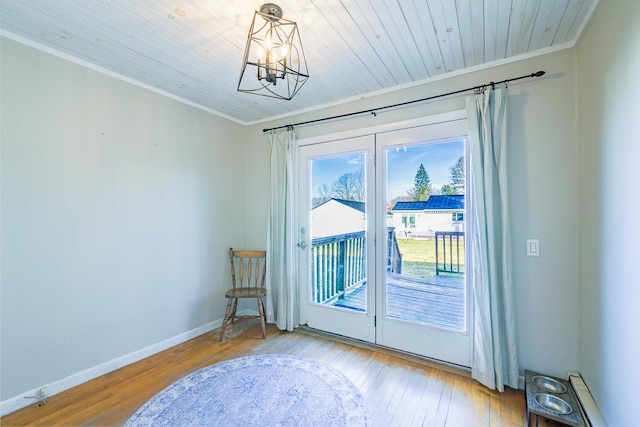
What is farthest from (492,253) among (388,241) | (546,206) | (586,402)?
(586,402)

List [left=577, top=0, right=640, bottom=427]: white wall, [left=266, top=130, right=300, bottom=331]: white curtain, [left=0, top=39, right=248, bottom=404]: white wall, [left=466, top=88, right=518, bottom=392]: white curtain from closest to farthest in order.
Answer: [left=577, top=0, right=640, bottom=427]: white wall, [left=0, top=39, right=248, bottom=404]: white wall, [left=466, top=88, right=518, bottom=392]: white curtain, [left=266, top=130, right=300, bottom=331]: white curtain

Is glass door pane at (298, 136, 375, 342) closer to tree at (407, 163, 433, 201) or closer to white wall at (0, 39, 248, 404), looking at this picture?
tree at (407, 163, 433, 201)

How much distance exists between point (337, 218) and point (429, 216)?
3.14 feet

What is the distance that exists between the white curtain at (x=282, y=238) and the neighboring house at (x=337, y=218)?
0.93 ft

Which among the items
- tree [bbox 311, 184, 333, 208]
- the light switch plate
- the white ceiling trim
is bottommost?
the light switch plate

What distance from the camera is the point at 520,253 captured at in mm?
2145

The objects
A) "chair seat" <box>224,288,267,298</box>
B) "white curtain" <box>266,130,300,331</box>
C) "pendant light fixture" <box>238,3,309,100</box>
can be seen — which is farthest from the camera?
"white curtain" <box>266,130,300,331</box>

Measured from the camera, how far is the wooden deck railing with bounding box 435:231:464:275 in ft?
7.88

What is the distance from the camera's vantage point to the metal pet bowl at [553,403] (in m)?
1.69

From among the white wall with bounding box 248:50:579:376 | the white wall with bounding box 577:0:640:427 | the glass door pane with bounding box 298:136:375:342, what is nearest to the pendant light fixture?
the glass door pane with bounding box 298:136:375:342

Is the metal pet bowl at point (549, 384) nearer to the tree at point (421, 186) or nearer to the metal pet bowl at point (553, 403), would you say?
the metal pet bowl at point (553, 403)

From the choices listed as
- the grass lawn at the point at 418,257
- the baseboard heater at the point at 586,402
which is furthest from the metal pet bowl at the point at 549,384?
the grass lawn at the point at 418,257

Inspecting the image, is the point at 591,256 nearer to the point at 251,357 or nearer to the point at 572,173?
the point at 572,173

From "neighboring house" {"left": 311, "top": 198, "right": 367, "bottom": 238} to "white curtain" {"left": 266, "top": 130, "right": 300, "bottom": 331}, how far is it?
28 cm
